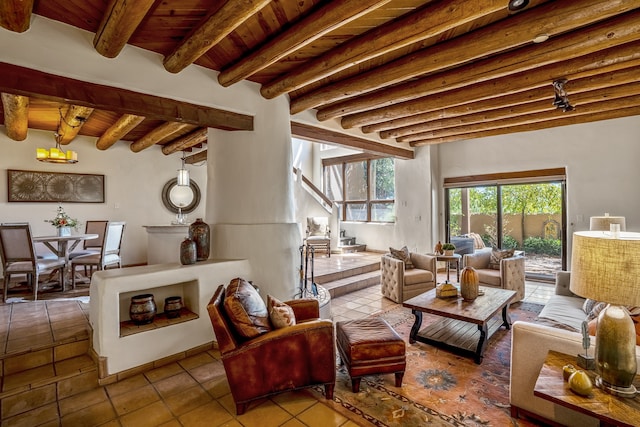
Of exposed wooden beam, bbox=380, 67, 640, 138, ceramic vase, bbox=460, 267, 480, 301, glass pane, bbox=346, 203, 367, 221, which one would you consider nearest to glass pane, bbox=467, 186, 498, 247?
exposed wooden beam, bbox=380, 67, 640, 138

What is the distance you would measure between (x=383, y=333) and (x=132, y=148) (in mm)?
5986

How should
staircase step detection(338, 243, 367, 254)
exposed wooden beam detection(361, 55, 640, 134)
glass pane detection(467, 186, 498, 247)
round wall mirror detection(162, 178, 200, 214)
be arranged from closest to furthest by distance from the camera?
1. exposed wooden beam detection(361, 55, 640, 134)
2. round wall mirror detection(162, 178, 200, 214)
3. glass pane detection(467, 186, 498, 247)
4. staircase step detection(338, 243, 367, 254)

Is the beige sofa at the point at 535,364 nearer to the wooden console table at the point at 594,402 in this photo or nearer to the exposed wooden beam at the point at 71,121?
the wooden console table at the point at 594,402

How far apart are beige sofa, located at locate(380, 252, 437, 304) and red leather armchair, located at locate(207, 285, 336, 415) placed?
8.65 ft

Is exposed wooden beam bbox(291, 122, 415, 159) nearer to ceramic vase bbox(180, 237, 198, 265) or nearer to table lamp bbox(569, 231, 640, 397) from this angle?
ceramic vase bbox(180, 237, 198, 265)

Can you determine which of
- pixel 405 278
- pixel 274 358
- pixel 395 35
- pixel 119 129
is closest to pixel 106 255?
pixel 119 129

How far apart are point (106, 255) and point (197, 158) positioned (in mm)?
→ 2687

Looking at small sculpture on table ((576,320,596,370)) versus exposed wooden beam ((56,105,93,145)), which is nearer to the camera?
small sculpture on table ((576,320,596,370))

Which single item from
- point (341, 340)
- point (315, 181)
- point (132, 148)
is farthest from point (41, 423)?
point (315, 181)

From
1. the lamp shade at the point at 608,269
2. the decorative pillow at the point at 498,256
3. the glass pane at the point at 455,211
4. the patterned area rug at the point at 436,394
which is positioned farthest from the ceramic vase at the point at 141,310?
the glass pane at the point at 455,211

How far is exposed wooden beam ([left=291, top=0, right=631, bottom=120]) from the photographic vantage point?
85.2 inches

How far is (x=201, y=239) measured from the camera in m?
3.40

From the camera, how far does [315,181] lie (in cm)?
1040

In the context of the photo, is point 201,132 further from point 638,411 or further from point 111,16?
point 638,411
